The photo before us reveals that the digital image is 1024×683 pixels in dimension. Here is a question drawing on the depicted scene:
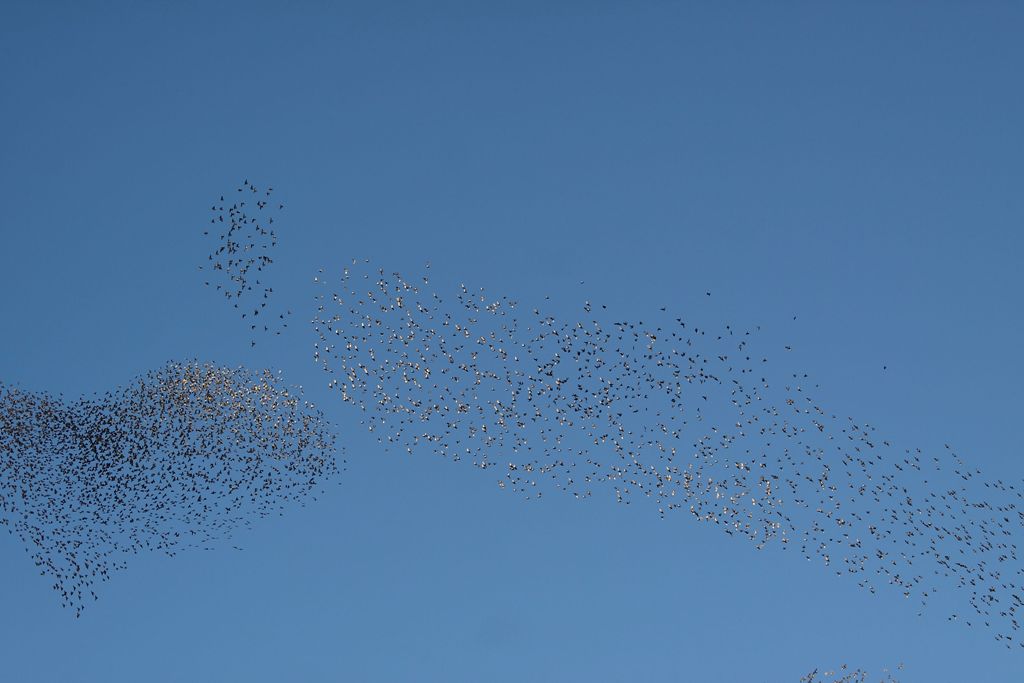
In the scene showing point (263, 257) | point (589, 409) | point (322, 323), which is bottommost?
point (589, 409)

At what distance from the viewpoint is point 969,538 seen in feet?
175

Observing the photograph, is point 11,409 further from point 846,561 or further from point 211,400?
point 846,561

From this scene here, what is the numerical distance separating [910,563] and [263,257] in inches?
1249

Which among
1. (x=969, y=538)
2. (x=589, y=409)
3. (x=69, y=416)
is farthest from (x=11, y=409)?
(x=969, y=538)

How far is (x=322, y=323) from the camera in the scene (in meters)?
52.4

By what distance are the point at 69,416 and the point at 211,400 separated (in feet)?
26.4

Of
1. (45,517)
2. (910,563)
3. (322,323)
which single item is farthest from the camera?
(45,517)

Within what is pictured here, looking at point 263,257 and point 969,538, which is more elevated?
point 263,257

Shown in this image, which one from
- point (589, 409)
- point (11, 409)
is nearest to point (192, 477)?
point (11, 409)

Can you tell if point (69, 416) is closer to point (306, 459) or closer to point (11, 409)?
point (11, 409)

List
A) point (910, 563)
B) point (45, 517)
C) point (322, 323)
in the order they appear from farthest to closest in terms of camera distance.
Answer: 1. point (45, 517)
2. point (322, 323)
3. point (910, 563)

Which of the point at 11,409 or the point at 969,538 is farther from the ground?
the point at 11,409

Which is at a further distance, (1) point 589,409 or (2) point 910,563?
(1) point 589,409

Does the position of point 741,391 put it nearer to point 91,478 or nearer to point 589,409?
point 589,409
